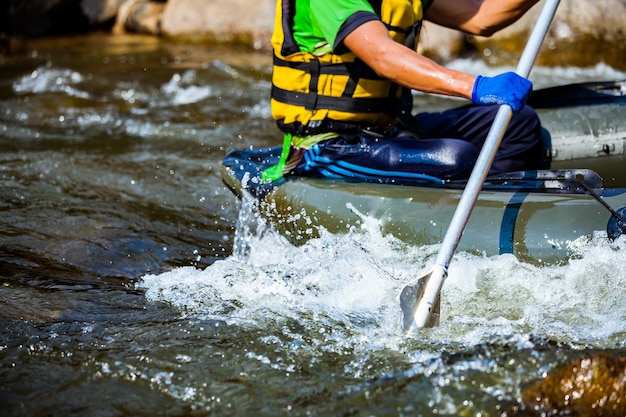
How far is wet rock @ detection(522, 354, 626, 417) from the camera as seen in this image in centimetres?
213

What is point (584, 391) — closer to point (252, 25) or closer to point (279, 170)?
point (279, 170)

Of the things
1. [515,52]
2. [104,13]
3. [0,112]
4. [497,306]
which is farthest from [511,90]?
[104,13]

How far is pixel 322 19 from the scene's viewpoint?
302cm

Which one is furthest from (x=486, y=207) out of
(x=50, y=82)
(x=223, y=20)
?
(x=223, y=20)

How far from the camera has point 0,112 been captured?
618cm

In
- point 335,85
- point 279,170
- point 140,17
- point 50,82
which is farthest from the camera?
point 140,17

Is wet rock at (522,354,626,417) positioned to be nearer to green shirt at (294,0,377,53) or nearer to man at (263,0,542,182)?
man at (263,0,542,182)

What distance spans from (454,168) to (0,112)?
431 cm

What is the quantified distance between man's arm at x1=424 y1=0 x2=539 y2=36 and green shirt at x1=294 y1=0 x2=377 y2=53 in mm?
612

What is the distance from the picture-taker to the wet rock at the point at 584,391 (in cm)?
213

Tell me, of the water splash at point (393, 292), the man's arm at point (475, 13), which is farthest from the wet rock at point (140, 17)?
the water splash at point (393, 292)

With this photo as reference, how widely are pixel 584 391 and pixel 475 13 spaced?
198 cm

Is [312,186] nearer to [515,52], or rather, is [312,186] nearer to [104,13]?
[515,52]

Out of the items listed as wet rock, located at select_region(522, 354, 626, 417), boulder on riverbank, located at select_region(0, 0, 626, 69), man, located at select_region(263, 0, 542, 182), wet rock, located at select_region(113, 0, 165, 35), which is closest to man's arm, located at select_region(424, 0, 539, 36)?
man, located at select_region(263, 0, 542, 182)
